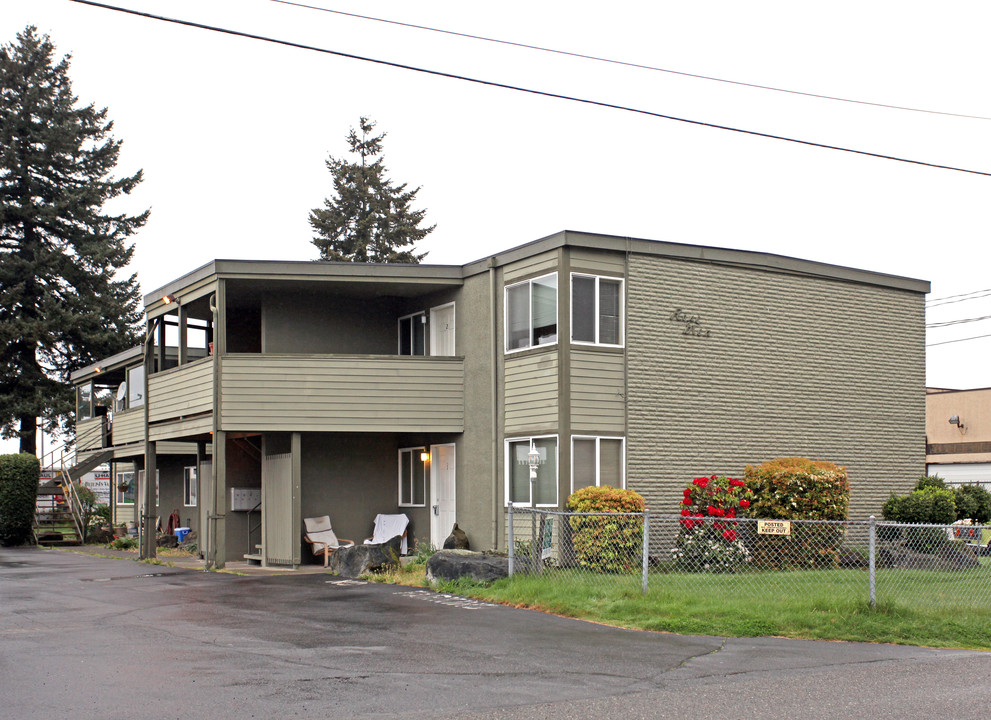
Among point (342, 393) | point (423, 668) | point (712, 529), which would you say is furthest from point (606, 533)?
point (423, 668)

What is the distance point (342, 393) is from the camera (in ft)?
69.2

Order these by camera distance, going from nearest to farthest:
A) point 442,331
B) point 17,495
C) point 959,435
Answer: point 442,331
point 17,495
point 959,435

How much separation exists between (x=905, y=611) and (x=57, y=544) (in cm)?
2680

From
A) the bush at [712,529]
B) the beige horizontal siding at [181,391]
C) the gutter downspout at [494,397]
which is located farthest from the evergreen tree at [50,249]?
the bush at [712,529]

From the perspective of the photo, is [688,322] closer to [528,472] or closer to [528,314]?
[528,314]

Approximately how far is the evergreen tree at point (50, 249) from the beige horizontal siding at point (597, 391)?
1242 inches

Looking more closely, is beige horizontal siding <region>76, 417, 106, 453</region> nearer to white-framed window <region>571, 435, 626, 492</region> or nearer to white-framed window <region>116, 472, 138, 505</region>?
white-framed window <region>116, 472, 138, 505</region>

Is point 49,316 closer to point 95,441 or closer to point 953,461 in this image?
point 95,441

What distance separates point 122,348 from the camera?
45.5 meters

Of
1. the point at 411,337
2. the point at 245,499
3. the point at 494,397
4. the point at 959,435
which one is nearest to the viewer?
the point at 494,397

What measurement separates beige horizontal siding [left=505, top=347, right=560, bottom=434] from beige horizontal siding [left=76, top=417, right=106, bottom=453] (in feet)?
60.5

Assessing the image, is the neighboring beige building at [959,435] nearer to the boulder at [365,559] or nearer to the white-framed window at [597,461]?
the white-framed window at [597,461]

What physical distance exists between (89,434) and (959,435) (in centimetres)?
3134

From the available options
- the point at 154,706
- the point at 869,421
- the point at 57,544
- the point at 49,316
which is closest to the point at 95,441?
the point at 57,544
